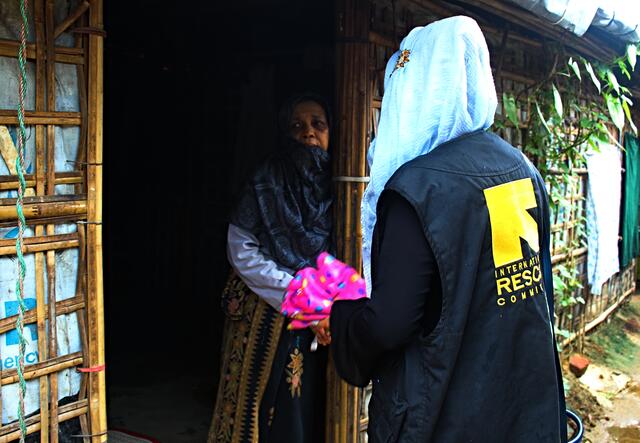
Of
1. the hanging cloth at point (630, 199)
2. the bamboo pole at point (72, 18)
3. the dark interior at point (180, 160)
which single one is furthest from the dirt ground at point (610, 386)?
the bamboo pole at point (72, 18)

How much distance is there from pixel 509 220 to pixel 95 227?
1.23 metres

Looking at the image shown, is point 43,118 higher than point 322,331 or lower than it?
higher

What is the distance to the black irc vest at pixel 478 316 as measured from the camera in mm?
1631

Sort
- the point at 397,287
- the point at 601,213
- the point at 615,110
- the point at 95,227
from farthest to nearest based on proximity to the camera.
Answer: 1. the point at 601,213
2. the point at 615,110
3. the point at 95,227
4. the point at 397,287

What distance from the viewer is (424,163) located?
168 centimetres

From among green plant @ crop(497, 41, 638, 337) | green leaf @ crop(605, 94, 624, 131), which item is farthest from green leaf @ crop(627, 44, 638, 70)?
green leaf @ crop(605, 94, 624, 131)

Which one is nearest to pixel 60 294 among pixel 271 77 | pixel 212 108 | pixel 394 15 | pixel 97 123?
pixel 97 123

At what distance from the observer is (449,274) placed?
1612 mm

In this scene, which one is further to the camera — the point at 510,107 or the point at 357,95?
the point at 510,107

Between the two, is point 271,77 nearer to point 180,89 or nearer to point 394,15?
point 180,89

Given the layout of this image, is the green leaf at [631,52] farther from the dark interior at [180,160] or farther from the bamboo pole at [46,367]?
the bamboo pole at [46,367]

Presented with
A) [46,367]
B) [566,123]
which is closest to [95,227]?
[46,367]

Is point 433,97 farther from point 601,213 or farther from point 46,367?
point 601,213

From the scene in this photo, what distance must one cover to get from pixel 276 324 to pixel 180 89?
3.20m
